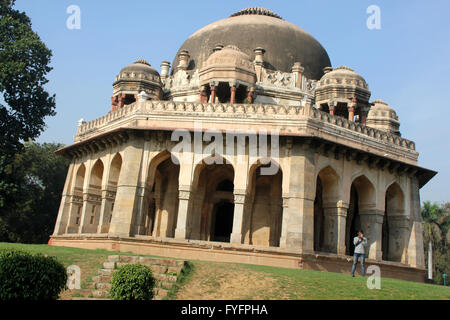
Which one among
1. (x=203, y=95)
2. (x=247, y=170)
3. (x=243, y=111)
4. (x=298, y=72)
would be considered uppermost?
(x=298, y=72)

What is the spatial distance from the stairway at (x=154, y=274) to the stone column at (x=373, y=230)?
400 inches

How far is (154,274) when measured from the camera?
11.8 metres

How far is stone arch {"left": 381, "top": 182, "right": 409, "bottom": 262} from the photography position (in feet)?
69.1

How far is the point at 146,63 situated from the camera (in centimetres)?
2459

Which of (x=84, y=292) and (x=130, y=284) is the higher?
(x=130, y=284)

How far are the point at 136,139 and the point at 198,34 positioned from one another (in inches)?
415

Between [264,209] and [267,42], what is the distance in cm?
986

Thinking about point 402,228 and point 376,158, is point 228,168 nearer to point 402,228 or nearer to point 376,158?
point 376,158

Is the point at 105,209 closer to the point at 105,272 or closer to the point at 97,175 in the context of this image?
the point at 97,175

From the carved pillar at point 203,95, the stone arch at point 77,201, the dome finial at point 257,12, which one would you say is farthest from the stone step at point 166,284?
the dome finial at point 257,12

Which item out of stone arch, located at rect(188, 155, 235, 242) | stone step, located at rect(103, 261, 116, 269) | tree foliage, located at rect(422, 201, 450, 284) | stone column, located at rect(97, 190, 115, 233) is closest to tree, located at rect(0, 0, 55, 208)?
stone column, located at rect(97, 190, 115, 233)

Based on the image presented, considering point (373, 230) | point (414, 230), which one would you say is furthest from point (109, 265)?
point (414, 230)

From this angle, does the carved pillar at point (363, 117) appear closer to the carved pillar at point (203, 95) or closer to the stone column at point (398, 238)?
the stone column at point (398, 238)

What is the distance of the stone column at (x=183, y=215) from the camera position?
18.1 metres
